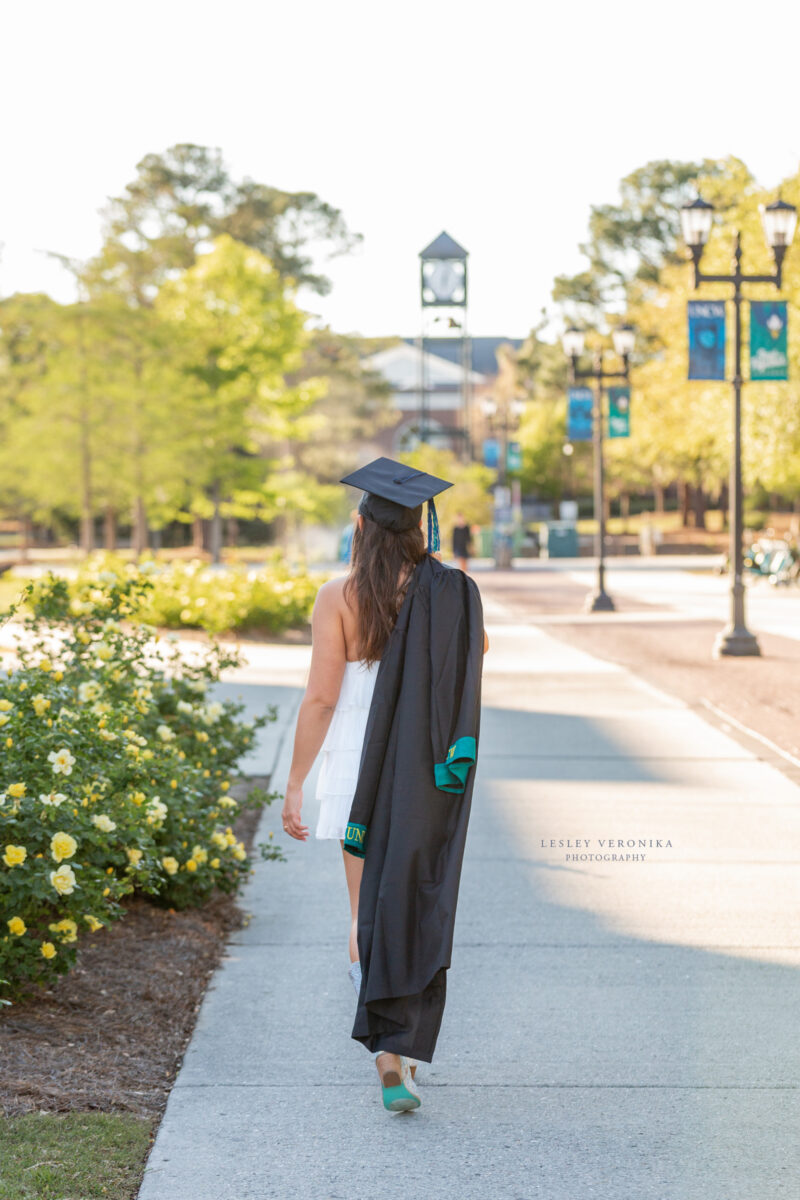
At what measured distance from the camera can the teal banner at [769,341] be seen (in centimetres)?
1667

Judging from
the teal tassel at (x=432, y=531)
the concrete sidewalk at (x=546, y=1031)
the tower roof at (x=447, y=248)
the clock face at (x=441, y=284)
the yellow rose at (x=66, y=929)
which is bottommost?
the concrete sidewalk at (x=546, y=1031)

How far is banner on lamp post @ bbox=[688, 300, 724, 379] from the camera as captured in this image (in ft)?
54.8

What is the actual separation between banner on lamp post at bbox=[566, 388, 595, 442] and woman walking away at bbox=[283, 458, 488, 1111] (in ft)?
95.4

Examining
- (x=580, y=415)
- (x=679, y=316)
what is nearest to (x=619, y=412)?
(x=580, y=415)

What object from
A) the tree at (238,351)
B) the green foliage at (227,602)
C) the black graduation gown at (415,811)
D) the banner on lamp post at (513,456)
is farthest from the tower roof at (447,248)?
the black graduation gown at (415,811)

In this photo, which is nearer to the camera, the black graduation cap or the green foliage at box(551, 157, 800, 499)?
the black graduation cap

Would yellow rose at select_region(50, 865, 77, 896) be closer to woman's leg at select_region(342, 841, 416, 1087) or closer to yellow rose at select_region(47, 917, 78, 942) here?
yellow rose at select_region(47, 917, 78, 942)

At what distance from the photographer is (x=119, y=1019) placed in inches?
174

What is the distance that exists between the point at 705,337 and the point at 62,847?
14101mm

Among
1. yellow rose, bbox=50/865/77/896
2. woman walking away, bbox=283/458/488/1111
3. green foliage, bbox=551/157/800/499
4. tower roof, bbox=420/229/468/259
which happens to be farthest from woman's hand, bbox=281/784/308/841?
tower roof, bbox=420/229/468/259

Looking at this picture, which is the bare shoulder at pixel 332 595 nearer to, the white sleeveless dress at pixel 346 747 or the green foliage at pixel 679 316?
the white sleeveless dress at pixel 346 747

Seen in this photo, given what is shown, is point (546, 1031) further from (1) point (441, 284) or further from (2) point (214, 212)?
(2) point (214, 212)

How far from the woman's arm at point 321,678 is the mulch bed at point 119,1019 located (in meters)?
0.86

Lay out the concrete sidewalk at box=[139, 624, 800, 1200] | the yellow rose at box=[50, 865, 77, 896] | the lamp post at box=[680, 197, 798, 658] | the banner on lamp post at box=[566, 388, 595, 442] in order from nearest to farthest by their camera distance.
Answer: the concrete sidewalk at box=[139, 624, 800, 1200] → the yellow rose at box=[50, 865, 77, 896] → the lamp post at box=[680, 197, 798, 658] → the banner on lamp post at box=[566, 388, 595, 442]
